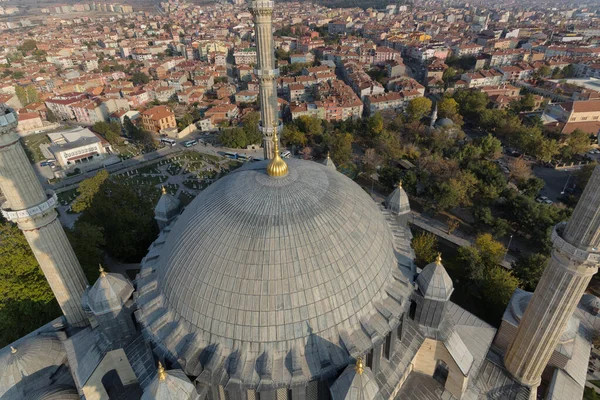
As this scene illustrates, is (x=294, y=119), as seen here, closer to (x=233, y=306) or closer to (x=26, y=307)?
(x=26, y=307)

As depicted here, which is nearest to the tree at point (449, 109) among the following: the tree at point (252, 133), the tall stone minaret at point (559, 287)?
the tree at point (252, 133)

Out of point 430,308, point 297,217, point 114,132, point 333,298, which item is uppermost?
point 297,217

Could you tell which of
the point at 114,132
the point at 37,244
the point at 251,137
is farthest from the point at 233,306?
the point at 114,132

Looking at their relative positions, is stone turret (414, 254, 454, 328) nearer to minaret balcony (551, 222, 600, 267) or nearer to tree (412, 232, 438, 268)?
minaret balcony (551, 222, 600, 267)

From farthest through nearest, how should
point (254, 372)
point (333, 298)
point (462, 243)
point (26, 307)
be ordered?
point (462, 243), point (26, 307), point (333, 298), point (254, 372)

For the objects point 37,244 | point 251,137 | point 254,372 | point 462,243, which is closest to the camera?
point 254,372

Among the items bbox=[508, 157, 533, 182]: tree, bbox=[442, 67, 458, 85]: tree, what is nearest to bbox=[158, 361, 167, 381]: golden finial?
bbox=[508, 157, 533, 182]: tree
